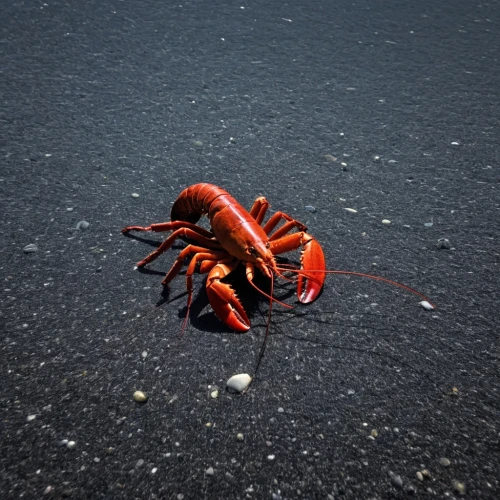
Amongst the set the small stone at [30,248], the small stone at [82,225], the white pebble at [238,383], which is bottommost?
the small stone at [30,248]

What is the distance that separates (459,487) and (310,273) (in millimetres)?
1485

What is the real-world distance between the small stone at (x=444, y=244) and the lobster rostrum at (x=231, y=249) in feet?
3.44

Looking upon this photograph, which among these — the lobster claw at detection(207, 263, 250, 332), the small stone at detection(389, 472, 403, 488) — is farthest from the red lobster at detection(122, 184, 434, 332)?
the small stone at detection(389, 472, 403, 488)

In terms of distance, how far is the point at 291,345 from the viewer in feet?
9.88

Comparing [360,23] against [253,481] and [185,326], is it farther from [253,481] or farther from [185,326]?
[253,481]

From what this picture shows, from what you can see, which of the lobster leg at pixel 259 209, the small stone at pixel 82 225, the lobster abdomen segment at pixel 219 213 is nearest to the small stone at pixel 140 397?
the lobster abdomen segment at pixel 219 213

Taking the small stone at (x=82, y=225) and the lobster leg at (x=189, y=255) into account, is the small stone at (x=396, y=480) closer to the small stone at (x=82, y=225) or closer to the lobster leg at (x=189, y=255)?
the lobster leg at (x=189, y=255)

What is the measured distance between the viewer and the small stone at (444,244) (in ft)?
12.6

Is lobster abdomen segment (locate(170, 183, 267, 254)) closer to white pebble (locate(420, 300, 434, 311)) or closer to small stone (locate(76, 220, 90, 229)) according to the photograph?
small stone (locate(76, 220, 90, 229))

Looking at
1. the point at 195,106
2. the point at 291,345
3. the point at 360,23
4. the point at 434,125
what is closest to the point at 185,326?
the point at 291,345

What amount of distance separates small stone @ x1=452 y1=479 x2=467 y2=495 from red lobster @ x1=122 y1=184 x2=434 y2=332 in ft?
3.91

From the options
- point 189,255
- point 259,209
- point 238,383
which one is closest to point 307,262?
point 259,209

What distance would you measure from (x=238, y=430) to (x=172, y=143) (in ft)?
10.5

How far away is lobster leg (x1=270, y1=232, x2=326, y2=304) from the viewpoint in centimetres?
330
